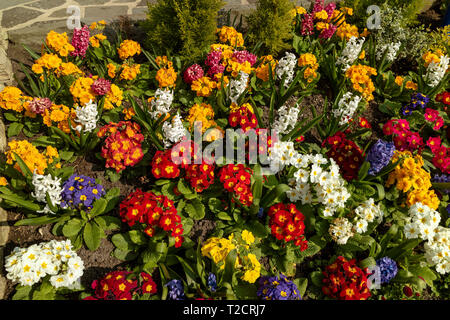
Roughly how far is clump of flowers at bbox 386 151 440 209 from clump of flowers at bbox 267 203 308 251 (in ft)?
4.23

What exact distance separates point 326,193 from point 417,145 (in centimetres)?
161

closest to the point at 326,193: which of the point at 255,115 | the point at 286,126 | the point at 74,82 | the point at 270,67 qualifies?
the point at 286,126

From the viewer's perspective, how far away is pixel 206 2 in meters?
4.34

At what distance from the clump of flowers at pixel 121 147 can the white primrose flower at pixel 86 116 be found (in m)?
0.12

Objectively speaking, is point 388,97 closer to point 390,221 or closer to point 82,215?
point 390,221

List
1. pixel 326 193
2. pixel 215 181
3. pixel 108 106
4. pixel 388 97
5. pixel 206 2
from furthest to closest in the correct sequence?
pixel 388 97 < pixel 206 2 < pixel 108 106 < pixel 215 181 < pixel 326 193

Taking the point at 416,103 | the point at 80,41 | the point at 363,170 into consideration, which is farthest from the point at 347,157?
the point at 80,41

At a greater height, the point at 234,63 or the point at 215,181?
the point at 234,63

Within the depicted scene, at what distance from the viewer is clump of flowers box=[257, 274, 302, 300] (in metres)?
2.78

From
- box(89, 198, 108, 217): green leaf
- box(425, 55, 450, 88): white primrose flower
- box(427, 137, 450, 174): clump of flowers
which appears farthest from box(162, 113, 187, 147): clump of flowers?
box(425, 55, 450, 88): white primrose flower

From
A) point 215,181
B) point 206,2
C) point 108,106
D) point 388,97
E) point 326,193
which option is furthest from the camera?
point 388,97

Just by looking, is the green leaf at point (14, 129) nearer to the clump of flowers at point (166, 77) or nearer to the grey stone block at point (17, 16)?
the clump of flowers at point (166, 77)

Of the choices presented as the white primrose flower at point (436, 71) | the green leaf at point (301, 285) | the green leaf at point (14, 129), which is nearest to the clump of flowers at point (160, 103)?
the green leaf at point (14, 129)

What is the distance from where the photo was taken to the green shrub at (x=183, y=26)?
436 cm
